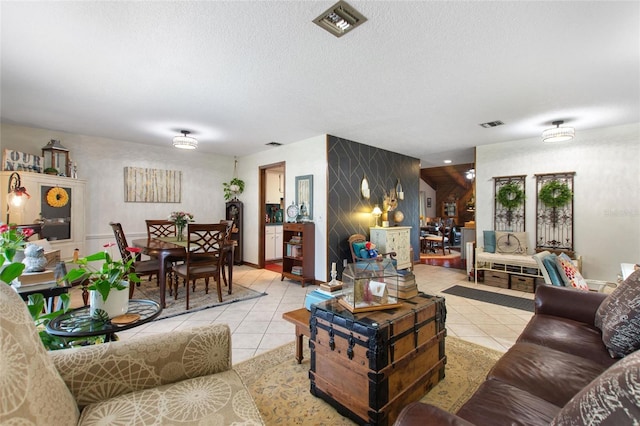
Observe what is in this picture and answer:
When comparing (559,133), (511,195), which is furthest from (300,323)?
(511,195)

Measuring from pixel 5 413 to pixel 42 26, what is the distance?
251 centimetres

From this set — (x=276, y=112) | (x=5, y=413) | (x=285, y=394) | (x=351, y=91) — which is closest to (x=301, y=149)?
(x=276, y=112)

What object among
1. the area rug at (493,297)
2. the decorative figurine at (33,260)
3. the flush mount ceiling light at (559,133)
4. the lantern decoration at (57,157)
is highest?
the flush mount ceiling light at (559,133)

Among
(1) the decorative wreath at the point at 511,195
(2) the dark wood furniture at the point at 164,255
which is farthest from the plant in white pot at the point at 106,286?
(1) the decorative wreath at the point at 511,195

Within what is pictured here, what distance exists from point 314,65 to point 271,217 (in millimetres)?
5140

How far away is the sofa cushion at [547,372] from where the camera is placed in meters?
1.25

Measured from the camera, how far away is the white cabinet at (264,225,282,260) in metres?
6.74

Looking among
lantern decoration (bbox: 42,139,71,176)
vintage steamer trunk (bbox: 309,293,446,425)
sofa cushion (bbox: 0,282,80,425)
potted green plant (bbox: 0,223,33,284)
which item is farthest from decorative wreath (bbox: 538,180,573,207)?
lantern decoration (bbox: 42,139,71,176)

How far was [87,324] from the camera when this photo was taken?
1484mm

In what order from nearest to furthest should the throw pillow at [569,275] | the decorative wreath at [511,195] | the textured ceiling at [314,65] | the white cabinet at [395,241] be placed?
1. the textured ceiling at [314,65]
2. the throw pillow at [569,275]
3. the decorative wreath at [511,195]
4. the white cabinet at [395,241]

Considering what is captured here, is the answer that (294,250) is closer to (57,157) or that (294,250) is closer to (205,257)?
(205,257)

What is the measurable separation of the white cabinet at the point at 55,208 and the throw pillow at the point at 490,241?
263 inches

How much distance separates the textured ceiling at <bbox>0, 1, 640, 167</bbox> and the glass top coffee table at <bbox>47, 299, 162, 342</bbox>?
1867 millimetres

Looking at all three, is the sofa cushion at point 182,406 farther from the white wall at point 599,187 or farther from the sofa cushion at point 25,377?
the white wall at point 599,187
